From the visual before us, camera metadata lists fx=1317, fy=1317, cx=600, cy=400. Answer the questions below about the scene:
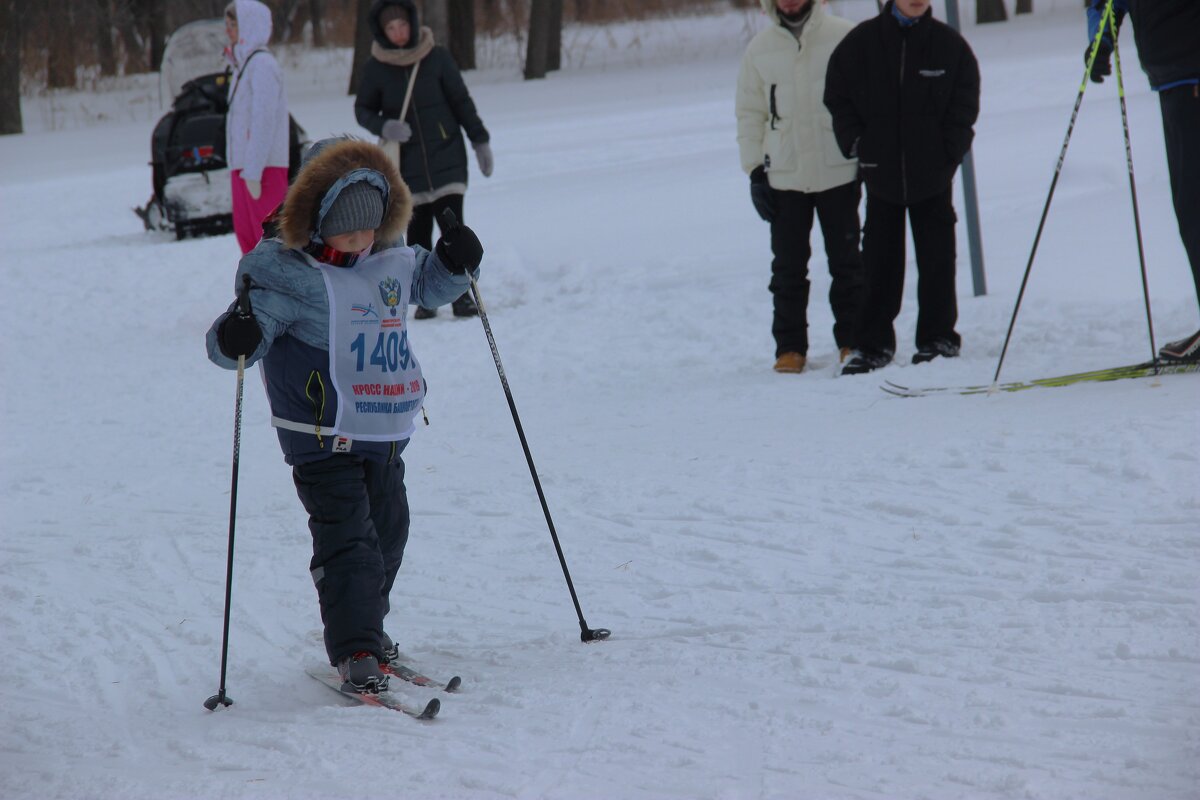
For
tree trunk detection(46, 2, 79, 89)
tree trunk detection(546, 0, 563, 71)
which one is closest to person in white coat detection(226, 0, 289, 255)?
tree trunk detection(546, 0, 563, 71)

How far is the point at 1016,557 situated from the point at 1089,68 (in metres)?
2.71

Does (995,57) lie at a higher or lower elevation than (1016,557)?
higher

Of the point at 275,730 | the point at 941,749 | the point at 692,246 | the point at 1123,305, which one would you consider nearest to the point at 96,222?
the point at 692,246

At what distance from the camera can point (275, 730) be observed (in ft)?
10.9

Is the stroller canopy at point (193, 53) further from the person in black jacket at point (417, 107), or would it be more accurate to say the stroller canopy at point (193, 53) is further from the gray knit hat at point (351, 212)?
the gray knit hat at point (351, 212)

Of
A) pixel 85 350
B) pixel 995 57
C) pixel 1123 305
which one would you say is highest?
pixel 995 57

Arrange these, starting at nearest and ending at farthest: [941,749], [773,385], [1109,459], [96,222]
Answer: [941,749] < [1109,459] < [773,385] < [96,222]

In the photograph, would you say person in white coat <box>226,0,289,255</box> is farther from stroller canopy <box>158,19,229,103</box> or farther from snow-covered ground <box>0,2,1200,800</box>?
stroller canopy <box>158,19,229,103</box>

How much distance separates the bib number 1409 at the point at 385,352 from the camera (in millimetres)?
3578

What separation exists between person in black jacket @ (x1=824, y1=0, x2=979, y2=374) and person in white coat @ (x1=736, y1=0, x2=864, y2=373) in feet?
0.73

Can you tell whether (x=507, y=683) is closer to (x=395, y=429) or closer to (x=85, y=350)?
(x=395, y=429)

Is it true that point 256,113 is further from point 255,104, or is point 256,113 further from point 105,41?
point 105,41

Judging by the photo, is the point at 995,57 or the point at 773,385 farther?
the point at 995,57

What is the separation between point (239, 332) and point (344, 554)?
650 millimetres
